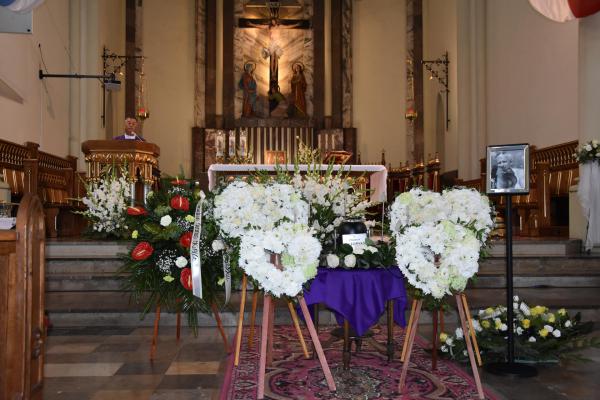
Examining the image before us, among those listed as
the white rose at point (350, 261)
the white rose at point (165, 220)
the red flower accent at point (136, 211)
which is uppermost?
the red flower accent at point (136, 211)

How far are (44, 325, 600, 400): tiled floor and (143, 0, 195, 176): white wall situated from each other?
11515 millimetres

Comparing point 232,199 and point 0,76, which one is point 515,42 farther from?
point 232,199

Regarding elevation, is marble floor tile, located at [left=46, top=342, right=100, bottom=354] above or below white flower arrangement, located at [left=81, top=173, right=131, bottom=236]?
below

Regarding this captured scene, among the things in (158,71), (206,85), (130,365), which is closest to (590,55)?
(130,365)

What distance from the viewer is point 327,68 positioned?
1652cm

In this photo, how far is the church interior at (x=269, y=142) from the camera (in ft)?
12.2

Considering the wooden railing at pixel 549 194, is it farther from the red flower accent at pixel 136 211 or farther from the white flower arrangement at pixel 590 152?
the red flower accent at pixel 136 211

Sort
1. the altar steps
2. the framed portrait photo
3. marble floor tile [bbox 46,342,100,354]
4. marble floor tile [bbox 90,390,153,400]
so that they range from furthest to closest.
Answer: the altar steps
marble floor tile [bbox 46,342,100,354]
the framed portrait photo
marble floor tile [bbox 90,390,153,400]

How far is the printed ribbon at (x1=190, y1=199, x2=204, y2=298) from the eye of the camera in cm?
372

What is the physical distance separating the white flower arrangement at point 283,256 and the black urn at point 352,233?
2.05ft

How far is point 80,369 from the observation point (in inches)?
157

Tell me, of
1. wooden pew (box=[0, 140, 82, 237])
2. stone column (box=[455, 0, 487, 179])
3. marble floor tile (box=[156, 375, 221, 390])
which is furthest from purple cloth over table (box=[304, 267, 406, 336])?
stone column (box=[455, 0, 487, 179])

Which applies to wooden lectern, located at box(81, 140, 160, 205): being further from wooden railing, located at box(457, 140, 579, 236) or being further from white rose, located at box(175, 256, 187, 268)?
wooden railing, located at box(457, 140, 579, 236)

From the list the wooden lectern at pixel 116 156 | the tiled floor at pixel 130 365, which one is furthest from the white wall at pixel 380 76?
the tiled floor at pixel 130 365
